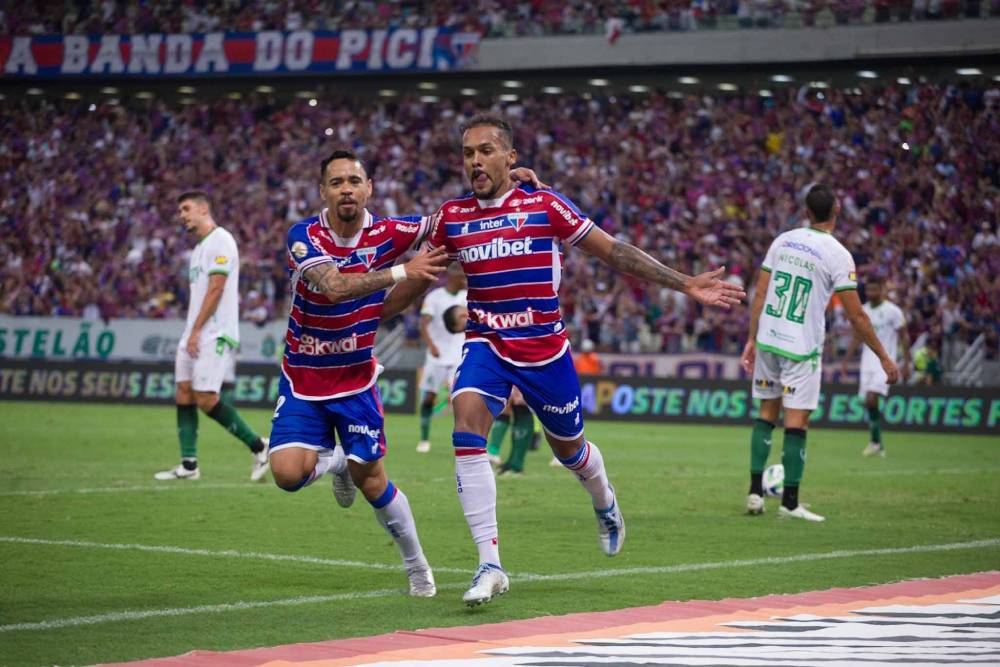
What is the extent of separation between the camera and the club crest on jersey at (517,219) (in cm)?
815

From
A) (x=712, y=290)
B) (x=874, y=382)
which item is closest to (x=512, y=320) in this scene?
(x=712, y=290)

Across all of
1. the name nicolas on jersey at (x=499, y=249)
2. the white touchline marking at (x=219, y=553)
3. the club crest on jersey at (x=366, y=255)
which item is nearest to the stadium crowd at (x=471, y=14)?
the white touchline marking at (x=219, y=553)

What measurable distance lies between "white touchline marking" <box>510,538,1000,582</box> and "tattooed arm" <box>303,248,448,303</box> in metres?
2.11

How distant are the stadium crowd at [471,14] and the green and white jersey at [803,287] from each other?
2500cm

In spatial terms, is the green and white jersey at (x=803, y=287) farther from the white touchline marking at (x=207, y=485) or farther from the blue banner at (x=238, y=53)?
the blue banner at (x=238, y=53)

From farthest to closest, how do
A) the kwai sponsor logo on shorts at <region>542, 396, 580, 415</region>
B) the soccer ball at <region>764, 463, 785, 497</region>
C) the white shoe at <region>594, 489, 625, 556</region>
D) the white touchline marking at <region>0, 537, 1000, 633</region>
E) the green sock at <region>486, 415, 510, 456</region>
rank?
the green sock at <region>486, 415, 510, 456</region>, the soccer ball at <region>764, 463, 785, 497</region>, the white shoe at <region>594, 489, 625, 556</region>, the kwai sponsor logo on shorts at <region>542, 396, 580, 415</region>, the white touchline marking at <region>0, 537, 1000, 633</region>

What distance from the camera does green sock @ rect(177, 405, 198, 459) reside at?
15.0m

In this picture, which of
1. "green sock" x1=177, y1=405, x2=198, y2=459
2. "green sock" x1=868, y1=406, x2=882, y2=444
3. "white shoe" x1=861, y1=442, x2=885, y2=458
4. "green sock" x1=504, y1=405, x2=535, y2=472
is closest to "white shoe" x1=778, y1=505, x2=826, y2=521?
"green sock" x1=504, y1=405, x2=535, y2=472

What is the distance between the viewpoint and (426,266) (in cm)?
773

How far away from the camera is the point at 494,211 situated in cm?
818

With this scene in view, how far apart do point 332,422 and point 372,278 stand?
998mm

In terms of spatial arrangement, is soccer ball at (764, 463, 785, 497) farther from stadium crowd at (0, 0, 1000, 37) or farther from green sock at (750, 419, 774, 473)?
stadium crowd at (0, 0, 1000, 37)

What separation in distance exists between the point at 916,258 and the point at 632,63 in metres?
10.9

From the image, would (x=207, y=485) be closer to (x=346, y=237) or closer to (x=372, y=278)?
(x=346, y=237)
